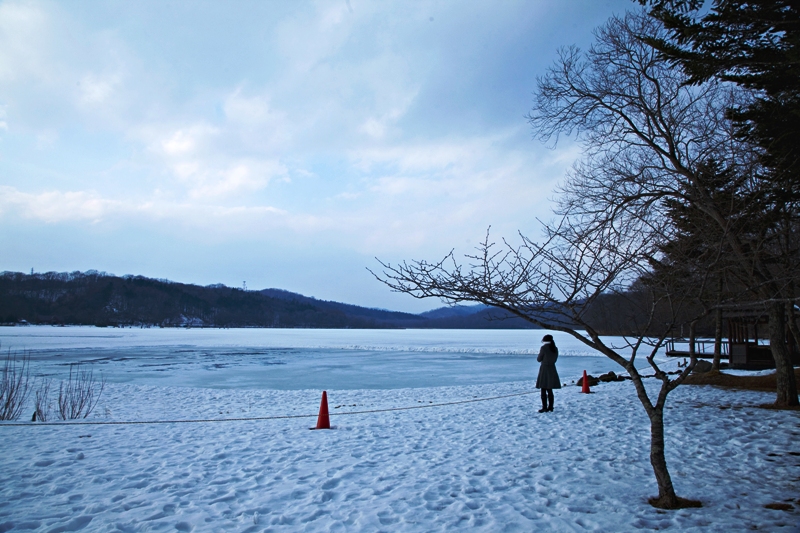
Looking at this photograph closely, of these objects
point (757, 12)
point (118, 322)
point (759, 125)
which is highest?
point (757, 12)

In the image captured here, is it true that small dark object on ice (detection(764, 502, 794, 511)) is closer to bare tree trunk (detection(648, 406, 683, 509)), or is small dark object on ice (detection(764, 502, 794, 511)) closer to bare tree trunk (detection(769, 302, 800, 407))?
bare tree trunk (detection(648, 406, 683, 509))

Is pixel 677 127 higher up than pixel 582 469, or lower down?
higher up

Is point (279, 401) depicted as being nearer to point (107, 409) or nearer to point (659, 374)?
point (107, 409)

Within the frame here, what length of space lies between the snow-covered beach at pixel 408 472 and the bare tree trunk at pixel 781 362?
678 millimetres

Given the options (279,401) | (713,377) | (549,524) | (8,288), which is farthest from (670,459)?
(8,288)

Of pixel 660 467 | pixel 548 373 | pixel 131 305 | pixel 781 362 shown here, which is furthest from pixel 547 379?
pixel 131 305

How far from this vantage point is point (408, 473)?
6.23 metres

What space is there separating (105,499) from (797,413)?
38.3 ft

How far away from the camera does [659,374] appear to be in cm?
505

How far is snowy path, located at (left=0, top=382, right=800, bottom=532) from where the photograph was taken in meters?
4.63

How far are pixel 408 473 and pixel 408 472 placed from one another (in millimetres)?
47

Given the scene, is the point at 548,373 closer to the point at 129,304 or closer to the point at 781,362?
the point at 781,362

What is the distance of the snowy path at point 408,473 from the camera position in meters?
4.63

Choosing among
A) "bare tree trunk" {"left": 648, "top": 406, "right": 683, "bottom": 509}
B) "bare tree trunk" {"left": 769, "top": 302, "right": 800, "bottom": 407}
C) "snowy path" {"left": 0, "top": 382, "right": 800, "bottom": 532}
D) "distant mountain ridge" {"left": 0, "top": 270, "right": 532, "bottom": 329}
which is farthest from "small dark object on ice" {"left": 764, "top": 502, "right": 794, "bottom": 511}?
"distant mountain ridge" {"left": 0, "top": 270, "right": 532, "bottom": 329}
